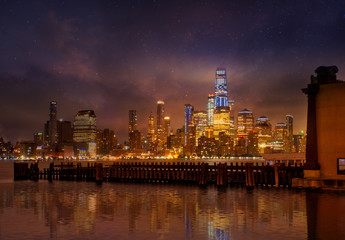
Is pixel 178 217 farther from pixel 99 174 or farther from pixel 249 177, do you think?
pixel 99 174

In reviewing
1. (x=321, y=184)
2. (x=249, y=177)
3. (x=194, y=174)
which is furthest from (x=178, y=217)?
(x=194, y=174)

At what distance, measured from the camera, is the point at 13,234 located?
1634cm

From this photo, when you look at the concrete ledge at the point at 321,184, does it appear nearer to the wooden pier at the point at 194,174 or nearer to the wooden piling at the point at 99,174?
the wooden pier at the point at 194,174

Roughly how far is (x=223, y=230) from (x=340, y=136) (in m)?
18.7

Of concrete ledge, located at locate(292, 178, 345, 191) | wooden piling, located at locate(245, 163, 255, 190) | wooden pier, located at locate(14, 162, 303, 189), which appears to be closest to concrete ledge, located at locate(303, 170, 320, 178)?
concrete ledge, located at locate(292, 178, 345, 191)

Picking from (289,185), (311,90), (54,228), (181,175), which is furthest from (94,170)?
(54,228)

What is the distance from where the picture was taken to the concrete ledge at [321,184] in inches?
1198

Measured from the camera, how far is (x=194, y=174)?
43125 millimetres

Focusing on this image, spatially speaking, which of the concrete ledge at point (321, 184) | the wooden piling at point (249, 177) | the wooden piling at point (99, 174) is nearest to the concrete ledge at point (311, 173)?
the concrete ledge at point (321, 184)

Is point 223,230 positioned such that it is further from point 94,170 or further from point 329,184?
point 94,170

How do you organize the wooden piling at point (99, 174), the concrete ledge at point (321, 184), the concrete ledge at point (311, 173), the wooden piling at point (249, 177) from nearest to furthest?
the concrete ledge at point (321, 184)
the concrete ledge at point (311, 173)
the wooden piling at point (249, 177)
the wooden piling at point (99, 174)

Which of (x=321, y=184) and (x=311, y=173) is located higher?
(x=311, y=173)

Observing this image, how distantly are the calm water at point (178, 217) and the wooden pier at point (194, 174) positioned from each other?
245 inches

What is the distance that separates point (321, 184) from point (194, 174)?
15198 millimetres
